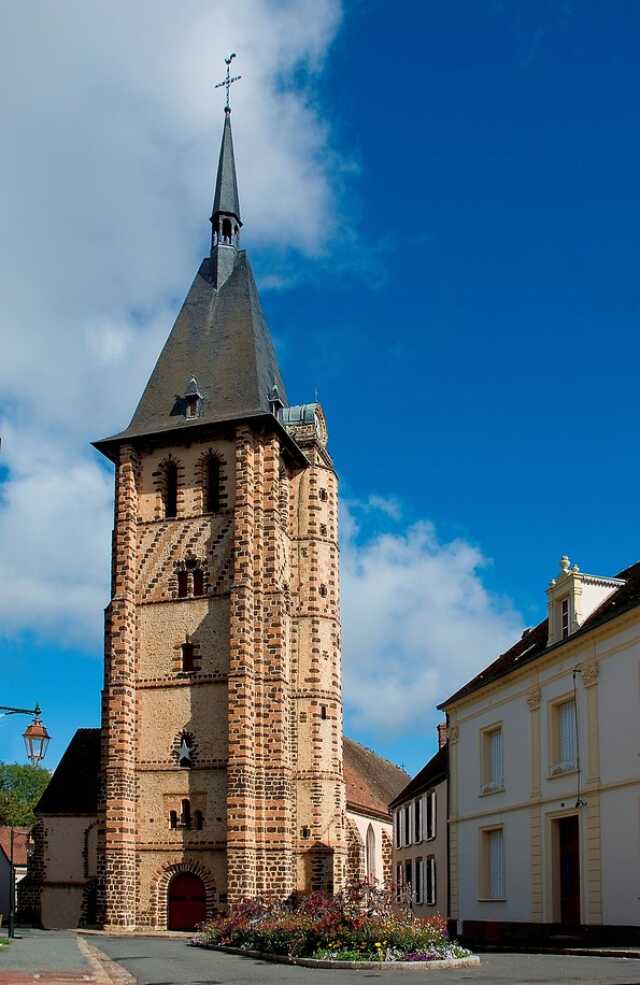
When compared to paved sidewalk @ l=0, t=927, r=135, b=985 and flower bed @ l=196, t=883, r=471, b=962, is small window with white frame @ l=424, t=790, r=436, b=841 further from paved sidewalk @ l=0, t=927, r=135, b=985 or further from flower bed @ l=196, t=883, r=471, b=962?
flower bed @ l=196, t=883, r=471, b=962

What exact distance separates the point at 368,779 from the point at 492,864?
38919 mm

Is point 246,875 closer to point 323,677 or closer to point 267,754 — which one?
point 267,754

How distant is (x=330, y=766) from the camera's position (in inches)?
1724

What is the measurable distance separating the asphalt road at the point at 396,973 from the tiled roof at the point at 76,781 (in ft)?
83.5

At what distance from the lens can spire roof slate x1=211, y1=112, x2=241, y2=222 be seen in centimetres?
5360

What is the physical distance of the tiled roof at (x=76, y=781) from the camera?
47469mm

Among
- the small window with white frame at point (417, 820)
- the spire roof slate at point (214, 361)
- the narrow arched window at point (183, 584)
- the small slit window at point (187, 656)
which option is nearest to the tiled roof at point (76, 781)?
the small slit window at point (187, 656)

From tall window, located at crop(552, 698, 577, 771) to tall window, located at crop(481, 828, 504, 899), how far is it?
398 cm

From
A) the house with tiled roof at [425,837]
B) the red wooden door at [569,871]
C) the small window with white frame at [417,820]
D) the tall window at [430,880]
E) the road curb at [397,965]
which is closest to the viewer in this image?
the road curb at [397,965]

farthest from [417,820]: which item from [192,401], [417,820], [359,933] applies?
[359,933]

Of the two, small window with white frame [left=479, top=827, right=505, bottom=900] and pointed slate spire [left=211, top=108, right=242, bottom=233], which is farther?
pointed slate spire [left=211, top=108, right=242, bottom=233]

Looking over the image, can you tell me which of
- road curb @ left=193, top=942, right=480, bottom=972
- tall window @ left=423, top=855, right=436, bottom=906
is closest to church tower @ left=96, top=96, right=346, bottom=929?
tall window @ left=423, top=855, right=436, bottom=906

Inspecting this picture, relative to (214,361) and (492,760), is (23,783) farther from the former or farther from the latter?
(492,760)

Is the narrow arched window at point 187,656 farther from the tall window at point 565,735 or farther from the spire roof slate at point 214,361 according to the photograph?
the tall window at point 565,735
